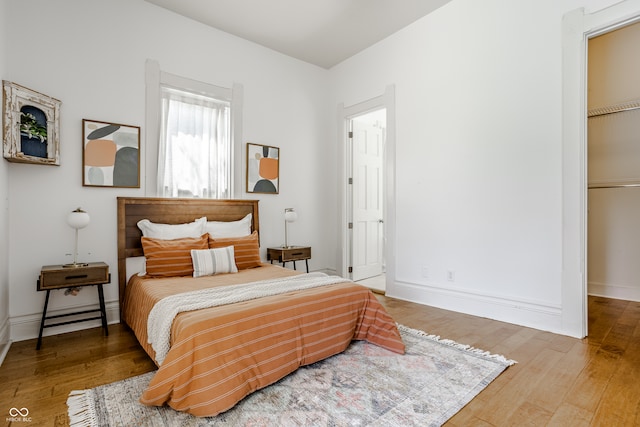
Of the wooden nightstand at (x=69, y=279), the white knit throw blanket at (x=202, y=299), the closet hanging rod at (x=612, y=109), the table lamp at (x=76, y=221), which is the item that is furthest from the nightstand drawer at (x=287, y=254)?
the closet hanging rod at (x=612, y=109)

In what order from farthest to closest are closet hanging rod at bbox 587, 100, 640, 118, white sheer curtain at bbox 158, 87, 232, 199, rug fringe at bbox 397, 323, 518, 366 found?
1. closet hanging rod at bbox 587, 100, 640, 118
2. white sheer curtain at bbox 158, 87, 232, 199
3. rug fringe at bbox 397, 323, 518, 366

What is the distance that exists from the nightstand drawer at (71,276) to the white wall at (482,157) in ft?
10.2

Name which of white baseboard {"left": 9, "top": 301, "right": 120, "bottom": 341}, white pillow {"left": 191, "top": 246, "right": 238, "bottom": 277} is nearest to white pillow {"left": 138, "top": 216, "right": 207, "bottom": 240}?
white pillow {"left": 191, "top": 246, "right": 238, "bottom": 277}

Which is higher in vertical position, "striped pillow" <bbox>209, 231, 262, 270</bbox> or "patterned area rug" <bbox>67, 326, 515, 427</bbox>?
"striped pillow" <bbox>209, 231, 262, 270</bbox>

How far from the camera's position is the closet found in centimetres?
379

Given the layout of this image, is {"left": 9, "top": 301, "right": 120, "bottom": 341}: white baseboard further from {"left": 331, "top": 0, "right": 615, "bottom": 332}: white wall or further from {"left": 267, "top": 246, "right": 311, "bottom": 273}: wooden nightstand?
{"left": 331, "top": 0, "right": 615, "bottom": 332}: white wall

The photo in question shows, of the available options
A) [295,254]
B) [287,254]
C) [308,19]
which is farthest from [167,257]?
[308,19]

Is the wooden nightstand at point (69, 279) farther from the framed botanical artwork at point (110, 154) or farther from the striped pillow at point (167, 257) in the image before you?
the framed botanical artwork at point (110, 154)

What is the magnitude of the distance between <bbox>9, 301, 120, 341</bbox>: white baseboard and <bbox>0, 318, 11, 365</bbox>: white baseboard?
0.23 ft

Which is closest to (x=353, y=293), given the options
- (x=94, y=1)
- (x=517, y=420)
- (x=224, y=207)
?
(x=517, y=420)

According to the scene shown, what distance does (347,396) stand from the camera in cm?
181

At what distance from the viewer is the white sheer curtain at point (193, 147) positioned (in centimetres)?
350

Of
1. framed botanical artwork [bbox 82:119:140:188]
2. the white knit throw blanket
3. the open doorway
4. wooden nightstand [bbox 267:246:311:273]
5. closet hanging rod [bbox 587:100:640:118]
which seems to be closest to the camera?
the white knit throw blanket

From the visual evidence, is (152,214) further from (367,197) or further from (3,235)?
(367,197)
